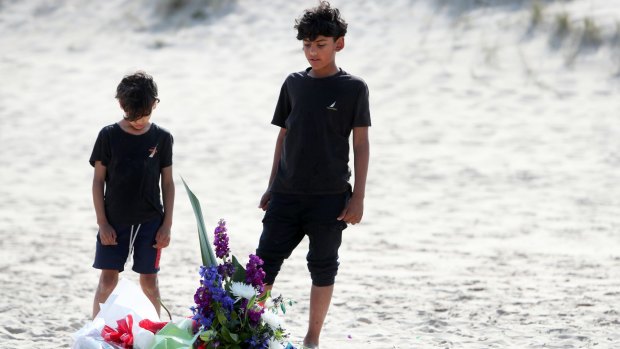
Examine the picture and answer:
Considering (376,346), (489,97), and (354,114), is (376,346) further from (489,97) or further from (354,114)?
(489,97)

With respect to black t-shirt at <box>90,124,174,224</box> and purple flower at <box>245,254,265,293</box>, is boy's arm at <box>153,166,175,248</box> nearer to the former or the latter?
black t-shirt at <box>90,124,174,224</box>

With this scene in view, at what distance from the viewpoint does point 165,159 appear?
4.71 m

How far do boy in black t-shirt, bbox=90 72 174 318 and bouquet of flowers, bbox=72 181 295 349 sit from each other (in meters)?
0.56

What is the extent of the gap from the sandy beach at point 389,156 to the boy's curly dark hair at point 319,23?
4.85 feet

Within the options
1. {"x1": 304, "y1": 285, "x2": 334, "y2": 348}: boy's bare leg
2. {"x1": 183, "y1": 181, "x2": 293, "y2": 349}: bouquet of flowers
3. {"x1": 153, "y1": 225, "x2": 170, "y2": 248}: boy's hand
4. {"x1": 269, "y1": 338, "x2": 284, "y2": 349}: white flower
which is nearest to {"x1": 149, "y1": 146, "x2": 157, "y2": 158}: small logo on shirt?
{"x1": 153, "y1": 225, "x2": 170, "y2": 248}: boy's hand

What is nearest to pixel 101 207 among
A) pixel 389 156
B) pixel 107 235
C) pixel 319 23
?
pixel 107 235

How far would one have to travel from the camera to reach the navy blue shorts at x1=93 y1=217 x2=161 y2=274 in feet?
15.4

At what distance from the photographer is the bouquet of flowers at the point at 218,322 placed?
3977mm

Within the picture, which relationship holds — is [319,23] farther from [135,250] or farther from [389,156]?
[389,156]

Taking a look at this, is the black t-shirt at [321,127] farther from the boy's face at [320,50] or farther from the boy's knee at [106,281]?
the boy's knee at [106,281]

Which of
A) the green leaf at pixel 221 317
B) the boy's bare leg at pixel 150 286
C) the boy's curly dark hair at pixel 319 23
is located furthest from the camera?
the boy's bare leg at pixel 150 286

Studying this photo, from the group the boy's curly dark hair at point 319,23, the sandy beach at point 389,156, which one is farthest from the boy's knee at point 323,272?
the boy's curly dark hair at point 319,23

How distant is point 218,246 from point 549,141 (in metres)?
6.96

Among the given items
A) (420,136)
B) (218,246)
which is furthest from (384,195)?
(218,246)
